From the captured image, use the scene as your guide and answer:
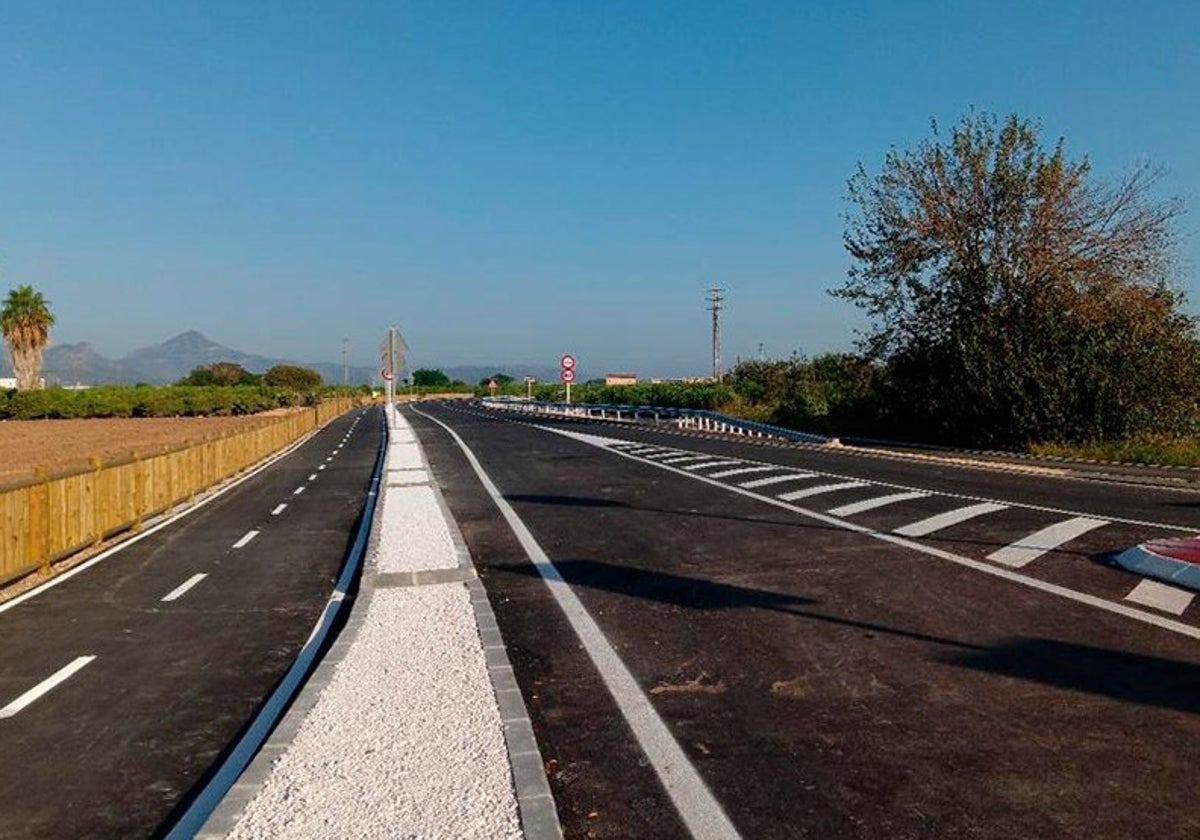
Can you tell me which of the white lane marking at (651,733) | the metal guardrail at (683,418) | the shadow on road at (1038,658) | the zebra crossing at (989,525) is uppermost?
the metal guardrail at (683,418)

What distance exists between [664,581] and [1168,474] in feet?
57.5

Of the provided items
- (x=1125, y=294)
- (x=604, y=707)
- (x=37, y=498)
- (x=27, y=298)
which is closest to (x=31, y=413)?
(x=27, y=298)

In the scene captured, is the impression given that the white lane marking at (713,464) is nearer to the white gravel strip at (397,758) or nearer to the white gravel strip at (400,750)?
the white gravel strip at (400,750)

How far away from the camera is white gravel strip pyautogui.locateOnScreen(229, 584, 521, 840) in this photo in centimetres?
427

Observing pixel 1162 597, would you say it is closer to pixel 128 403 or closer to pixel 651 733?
pixel 651 733

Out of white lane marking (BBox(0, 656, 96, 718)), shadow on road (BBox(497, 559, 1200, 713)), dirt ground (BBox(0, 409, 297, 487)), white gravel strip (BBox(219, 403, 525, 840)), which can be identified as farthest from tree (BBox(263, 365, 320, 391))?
white gravel strip (BBox(219, 403, 525, 840))

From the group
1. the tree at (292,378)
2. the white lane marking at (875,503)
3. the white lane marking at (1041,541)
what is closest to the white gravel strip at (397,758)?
the white lane marking at (1041,541)

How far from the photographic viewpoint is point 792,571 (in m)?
10.4

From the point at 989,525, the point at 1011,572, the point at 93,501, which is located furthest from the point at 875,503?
the point at 93,501

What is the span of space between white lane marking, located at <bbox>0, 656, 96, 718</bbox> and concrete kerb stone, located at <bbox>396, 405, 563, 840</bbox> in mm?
3350

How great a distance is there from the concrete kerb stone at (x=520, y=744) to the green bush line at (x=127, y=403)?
76.6 m

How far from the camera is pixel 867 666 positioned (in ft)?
22.6

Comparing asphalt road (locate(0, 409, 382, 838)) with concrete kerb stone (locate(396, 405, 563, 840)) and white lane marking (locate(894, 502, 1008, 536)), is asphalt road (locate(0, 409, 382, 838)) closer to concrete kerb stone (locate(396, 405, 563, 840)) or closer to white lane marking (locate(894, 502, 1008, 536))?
concrete kerb stone (locate(396, 405, 563, 840))

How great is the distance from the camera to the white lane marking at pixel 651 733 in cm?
443
